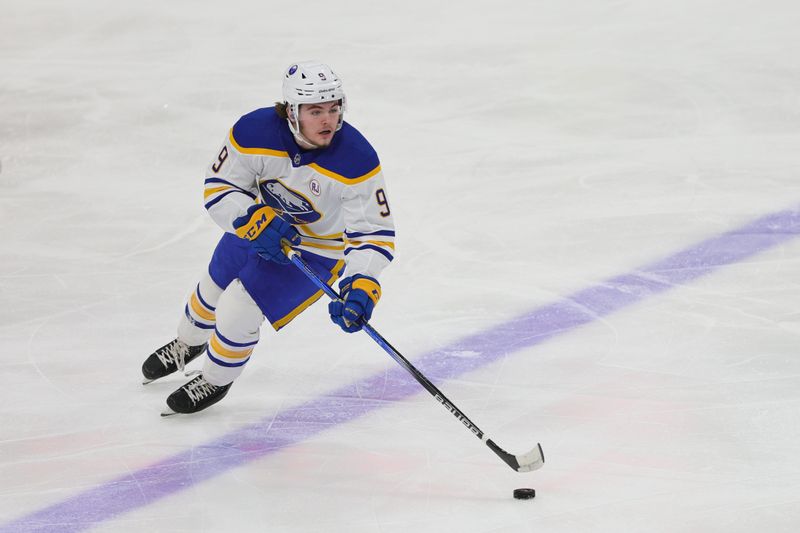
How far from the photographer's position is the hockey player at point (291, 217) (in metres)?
3.23

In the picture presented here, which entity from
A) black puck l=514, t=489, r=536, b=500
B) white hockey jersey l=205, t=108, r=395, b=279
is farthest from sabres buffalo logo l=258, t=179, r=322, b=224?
black puck l=514, t=489, r=536, b=500

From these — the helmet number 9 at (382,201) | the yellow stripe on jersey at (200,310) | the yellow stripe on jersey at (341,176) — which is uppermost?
the yellow stripe on jersey at (341,176)

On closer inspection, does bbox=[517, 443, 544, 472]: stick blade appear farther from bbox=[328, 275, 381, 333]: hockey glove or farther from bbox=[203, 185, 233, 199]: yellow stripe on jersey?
bbox=[203, 185, 233, 199]: yellow stripe on jersey

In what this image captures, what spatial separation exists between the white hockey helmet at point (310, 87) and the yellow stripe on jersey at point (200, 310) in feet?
2.45

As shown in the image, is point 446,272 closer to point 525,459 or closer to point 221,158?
point 221,158

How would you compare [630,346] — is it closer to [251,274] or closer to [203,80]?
[251,274]

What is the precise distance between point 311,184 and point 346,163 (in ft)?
0.40

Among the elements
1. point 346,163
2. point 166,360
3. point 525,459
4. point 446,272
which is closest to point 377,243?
point 346,163

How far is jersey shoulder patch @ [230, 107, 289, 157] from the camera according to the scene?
3314 mm

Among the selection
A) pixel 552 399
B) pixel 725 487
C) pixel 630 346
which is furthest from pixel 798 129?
pixel 725 487

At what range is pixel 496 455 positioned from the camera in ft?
10.8

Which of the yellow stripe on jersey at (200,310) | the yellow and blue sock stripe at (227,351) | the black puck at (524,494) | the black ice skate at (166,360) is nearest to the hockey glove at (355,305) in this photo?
the yellow and blue sock stripe at (227,351)

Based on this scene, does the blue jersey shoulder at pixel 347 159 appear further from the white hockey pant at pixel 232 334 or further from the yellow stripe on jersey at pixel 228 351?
the yellow stripe on jersey at pixel 228 351

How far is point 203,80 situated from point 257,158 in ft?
11.4
